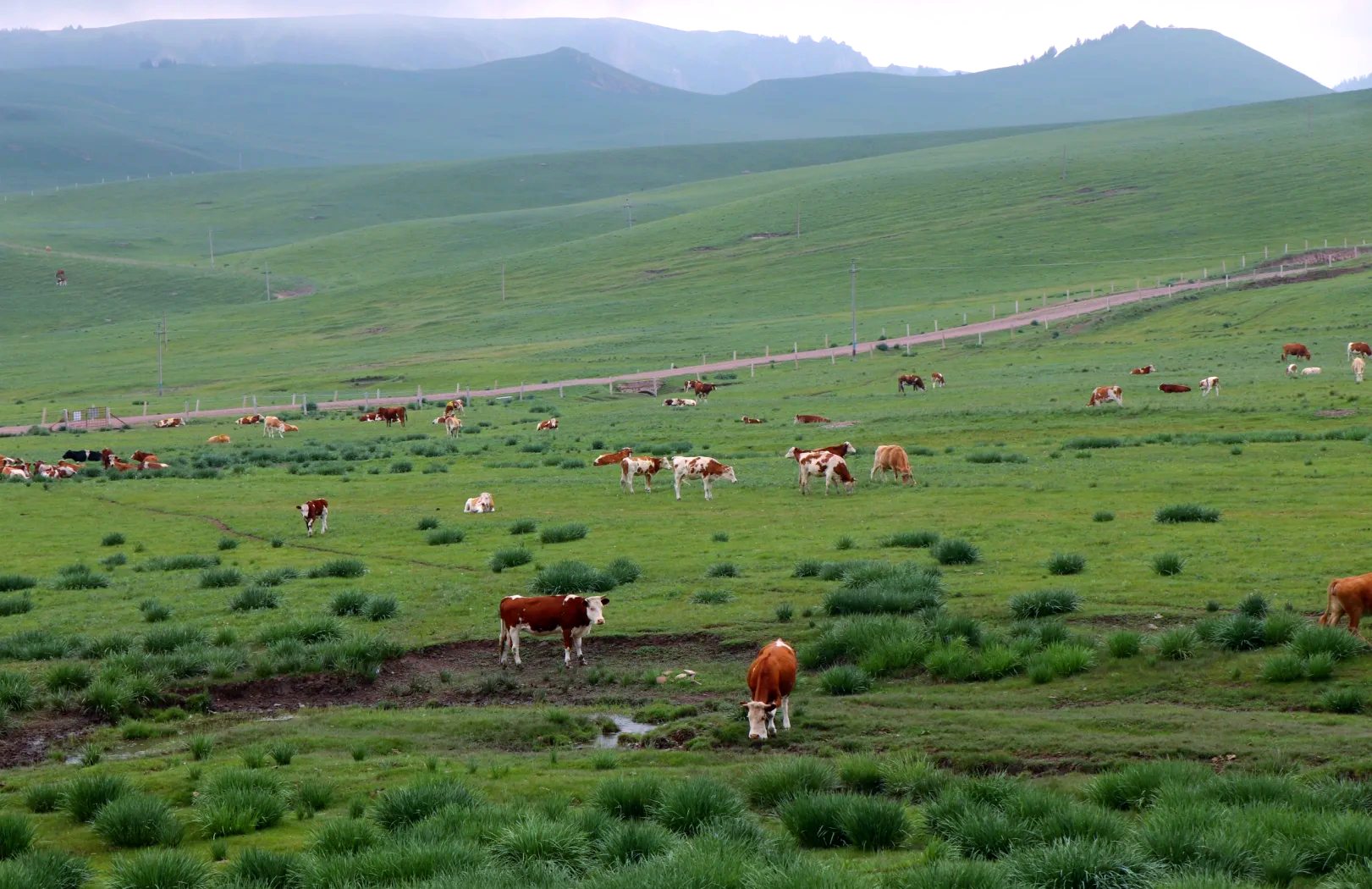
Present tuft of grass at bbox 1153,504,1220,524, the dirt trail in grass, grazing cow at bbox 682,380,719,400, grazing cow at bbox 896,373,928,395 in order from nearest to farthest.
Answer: tuft of grass at bbox 1153,504,1220,524 < grazing cow at bbox 896,373,928,395 < grazing cow at bbox 682,380,719,400 < the dirt trail in grass

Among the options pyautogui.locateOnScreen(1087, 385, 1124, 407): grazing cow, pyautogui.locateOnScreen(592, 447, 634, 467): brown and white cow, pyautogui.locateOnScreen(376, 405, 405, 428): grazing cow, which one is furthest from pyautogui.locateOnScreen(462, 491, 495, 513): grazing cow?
pyautogui.locateOnScreen(376, 405, 405, 428): grazing cow

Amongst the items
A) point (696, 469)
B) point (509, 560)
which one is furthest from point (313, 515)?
point (696, 469)

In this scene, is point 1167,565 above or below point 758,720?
above

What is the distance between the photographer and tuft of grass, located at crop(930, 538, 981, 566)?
2350cm

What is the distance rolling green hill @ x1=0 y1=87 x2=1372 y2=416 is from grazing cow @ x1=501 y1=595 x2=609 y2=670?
72.7 m

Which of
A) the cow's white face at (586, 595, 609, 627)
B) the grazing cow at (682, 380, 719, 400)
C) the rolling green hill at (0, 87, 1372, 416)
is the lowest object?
the cow's white face at (586, 595, 609, 627)

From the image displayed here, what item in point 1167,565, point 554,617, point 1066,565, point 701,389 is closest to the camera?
point 554,617

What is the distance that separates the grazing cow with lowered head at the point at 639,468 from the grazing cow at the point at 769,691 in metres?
20.4

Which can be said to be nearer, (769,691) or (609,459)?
(769,691)

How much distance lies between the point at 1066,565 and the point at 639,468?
16157 millimetres

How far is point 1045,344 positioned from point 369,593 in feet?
223

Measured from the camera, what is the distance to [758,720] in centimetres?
1452

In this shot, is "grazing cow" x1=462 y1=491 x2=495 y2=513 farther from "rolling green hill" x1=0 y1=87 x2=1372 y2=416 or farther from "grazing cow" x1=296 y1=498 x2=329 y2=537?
"rolling green hill" x1=0 y1=87 x2=1372 y2=416

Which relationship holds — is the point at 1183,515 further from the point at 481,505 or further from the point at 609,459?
the point at 609,459
